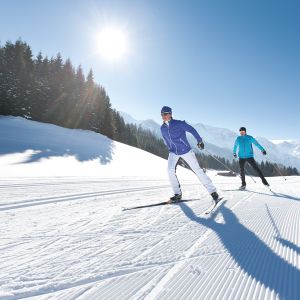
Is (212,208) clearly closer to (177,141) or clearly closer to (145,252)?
(177,141)

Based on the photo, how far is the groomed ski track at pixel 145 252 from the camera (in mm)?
2291

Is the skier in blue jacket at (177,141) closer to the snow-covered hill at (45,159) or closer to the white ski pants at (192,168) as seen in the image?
the white ski pants at (192,168)

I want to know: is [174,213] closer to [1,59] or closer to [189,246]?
[189,246]

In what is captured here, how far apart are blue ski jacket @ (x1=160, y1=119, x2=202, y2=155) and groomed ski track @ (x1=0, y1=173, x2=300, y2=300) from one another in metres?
1.58

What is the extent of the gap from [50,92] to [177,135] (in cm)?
4516

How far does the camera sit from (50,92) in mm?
47781

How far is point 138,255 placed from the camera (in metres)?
3.05

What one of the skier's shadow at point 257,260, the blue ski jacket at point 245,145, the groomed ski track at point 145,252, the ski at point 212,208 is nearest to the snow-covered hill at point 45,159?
the blue ski jacket at point 245,145

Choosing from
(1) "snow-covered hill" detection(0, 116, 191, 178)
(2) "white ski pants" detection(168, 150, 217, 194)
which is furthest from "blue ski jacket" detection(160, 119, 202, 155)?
(1) "snow-covered hill" detection(0, 116, 191, 178)

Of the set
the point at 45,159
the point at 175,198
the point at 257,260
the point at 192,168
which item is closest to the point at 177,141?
the point at 192,168

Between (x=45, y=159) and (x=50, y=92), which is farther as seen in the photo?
(x=50, y=92)

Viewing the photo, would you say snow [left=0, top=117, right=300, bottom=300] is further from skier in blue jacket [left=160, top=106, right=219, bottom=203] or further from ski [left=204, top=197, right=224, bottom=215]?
skier in blue jacket [left=160, top=106, right=219, bottom=203]

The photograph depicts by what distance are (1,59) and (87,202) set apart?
44.9 metres

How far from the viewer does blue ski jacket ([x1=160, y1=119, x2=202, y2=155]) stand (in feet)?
22.3
